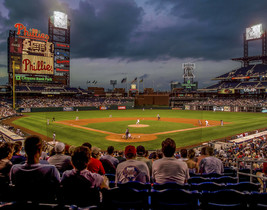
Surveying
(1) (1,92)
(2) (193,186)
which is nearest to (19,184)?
(2) (193,186)

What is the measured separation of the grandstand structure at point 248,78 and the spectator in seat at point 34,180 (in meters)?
80.5

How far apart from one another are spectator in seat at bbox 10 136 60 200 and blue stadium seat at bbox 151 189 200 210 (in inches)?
60.2

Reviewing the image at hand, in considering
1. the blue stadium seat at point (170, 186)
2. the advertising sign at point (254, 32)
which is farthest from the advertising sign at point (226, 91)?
the blue stadium seat at point (170, 186)

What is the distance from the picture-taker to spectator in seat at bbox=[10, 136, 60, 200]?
2998 mm

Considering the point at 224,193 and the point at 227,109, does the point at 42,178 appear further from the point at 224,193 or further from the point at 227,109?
the point at 227,109

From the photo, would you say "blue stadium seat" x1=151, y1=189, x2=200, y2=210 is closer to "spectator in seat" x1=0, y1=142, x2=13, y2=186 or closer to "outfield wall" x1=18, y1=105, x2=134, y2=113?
"spectator in seat" x1=0, y1=142, x2=13, y2=186

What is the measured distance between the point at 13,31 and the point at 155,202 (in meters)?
71.2

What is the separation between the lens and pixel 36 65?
215 feet

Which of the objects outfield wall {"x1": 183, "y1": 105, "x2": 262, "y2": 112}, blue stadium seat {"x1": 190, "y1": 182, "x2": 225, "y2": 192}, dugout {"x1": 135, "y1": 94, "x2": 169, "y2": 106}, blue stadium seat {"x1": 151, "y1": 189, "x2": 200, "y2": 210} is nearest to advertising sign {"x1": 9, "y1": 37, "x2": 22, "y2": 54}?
dugout {"x1": 135, "y1": 94, "x2": 169, "y2": 106}

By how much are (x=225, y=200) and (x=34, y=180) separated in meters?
2.91

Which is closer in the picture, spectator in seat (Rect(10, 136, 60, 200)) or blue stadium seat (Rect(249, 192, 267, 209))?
spectator in seat (Rect(10, 136, 60, 200))

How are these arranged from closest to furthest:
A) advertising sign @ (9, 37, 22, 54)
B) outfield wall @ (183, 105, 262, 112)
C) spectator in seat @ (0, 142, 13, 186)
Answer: spectator in seat @ (0, 142, 13, 186)
outfield wall @ (183, 105, 262, 112)
advertising sign @ (9, 37, 22, 54)

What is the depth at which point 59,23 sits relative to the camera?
77.8 m

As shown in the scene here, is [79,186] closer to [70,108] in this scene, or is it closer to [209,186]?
[209,186]
